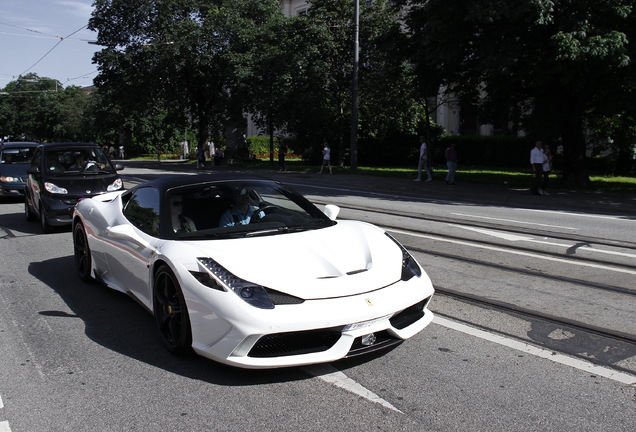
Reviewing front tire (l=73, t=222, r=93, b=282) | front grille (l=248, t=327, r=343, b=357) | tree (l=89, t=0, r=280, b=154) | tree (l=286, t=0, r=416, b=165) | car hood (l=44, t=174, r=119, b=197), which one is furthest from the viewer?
tree (l=89, t=0, r=280, b=154)

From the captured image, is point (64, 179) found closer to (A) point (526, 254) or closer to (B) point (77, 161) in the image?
(B) point (77, 161)

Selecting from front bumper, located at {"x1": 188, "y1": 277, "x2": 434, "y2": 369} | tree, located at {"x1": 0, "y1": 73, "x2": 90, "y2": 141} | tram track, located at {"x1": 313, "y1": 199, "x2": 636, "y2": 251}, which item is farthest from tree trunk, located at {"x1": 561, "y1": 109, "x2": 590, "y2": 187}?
tree, located at {"x1": 0, "y1": 73, "x2": 90, "y2": 141}

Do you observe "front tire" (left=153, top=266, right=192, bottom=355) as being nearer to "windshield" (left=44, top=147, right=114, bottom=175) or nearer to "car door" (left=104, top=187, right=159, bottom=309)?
"car door" (left=104, top=187, right=159, bottom=309)

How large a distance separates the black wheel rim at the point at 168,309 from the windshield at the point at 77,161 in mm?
7434

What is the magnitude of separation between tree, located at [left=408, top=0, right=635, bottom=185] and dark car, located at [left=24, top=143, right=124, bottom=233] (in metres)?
10.4

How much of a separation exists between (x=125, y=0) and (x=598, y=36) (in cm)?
3091

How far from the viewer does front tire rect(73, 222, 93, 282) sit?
6587mm

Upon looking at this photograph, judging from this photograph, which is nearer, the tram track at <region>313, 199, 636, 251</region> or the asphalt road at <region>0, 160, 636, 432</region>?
the asphalt road at <region>0, 160, 636, 432</region>

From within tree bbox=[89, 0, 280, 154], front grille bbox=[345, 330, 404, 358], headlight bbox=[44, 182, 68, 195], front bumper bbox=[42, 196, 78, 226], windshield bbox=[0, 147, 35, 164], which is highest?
tree bbox=[89, 0, 280, 154]

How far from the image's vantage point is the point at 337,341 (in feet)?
12.4

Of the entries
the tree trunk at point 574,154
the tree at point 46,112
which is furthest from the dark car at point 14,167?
the tree at point 46,112

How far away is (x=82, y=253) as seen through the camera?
6.87 m

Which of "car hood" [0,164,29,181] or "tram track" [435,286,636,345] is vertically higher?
"car hood" [0,164,29,181]

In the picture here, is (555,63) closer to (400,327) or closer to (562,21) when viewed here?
(562,21)
